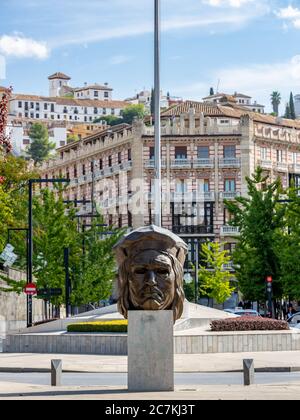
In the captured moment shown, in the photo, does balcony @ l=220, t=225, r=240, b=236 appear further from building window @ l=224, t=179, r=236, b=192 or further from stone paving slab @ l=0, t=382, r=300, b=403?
stone paving slab @ l=0, t=382, r=300, b=403

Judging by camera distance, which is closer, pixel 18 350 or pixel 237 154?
pixel 18 350

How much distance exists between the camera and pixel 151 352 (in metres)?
22.8

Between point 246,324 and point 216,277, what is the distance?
48.9m

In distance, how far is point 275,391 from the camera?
22281 millimetres

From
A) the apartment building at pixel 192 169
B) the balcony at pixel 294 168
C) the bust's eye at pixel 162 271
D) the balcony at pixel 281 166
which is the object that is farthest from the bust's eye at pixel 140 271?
the balcony at pixel 294 168

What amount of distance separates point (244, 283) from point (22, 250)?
1229 centimetres

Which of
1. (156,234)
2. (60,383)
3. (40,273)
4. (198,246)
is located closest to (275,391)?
(156,234)

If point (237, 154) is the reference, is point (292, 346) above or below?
below

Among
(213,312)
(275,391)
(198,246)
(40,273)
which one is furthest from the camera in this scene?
(198,246)

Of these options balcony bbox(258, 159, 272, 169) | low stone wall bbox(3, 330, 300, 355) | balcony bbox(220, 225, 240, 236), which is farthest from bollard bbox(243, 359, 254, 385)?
balcony bbox(258, 159, 272, 169)

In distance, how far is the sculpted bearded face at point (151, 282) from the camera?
2359 cm

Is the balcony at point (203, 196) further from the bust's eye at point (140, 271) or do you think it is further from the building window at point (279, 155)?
the bust's eye at point (140, 271)

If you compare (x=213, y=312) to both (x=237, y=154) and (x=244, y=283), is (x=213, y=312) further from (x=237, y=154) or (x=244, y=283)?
(x=237, y=154)

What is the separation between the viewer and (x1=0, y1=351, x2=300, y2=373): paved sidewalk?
104 ft
